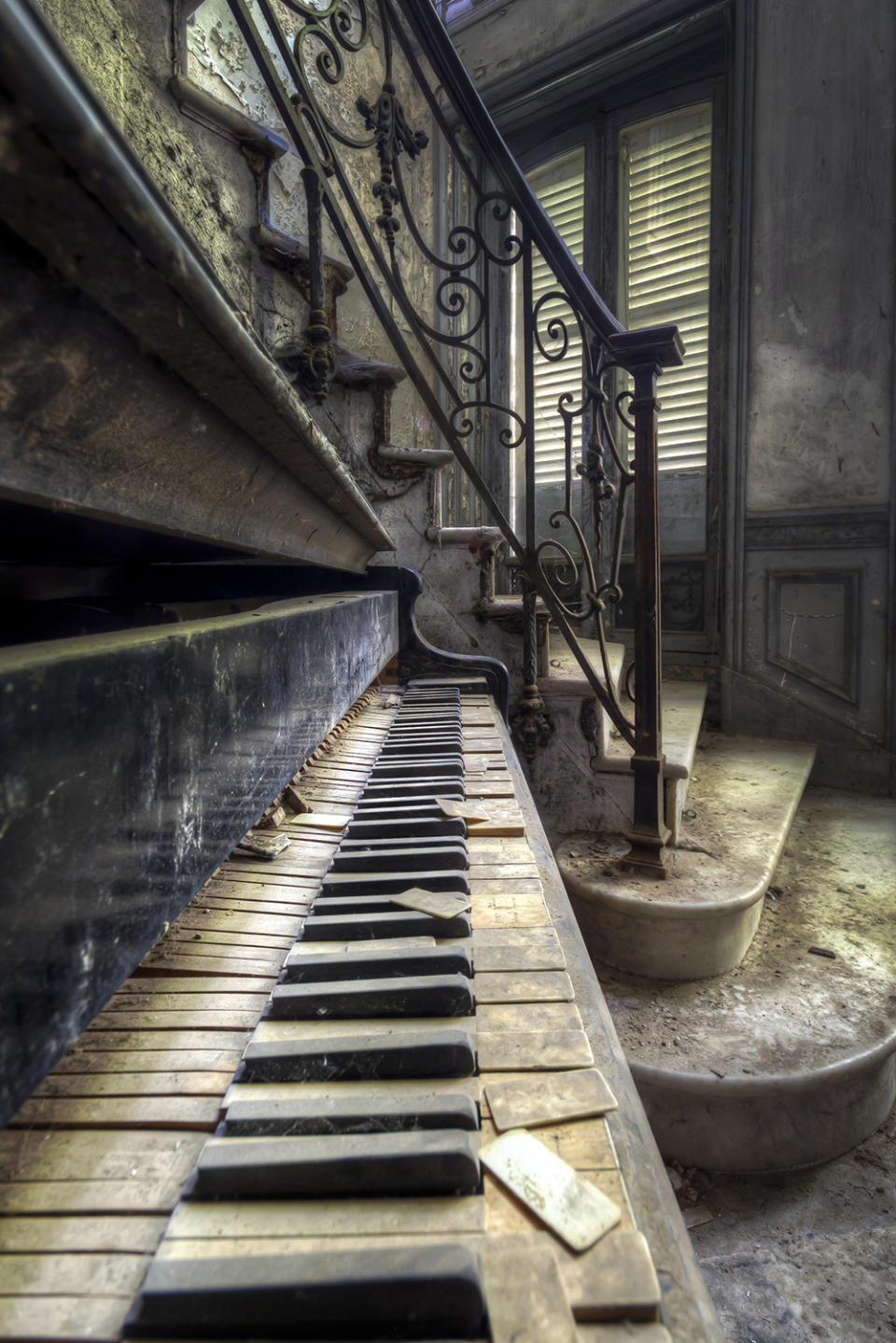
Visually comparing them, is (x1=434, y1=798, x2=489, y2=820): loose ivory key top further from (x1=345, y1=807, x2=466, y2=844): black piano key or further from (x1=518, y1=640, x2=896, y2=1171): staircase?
(x1=518, y1=640, x2=896, y2=1171): staircase

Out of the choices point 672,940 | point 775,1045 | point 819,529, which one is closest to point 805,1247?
point 775,1045

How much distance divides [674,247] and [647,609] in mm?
3376

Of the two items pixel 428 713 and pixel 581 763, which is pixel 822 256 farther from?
pixel 428 713

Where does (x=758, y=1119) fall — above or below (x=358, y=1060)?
below

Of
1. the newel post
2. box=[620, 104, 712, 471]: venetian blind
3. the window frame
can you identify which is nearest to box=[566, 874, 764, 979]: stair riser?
the newel post

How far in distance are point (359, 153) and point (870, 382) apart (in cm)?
302

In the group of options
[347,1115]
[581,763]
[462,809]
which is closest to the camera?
[347,1115]

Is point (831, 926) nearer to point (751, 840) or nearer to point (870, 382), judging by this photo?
point (751, 840)

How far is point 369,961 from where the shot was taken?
68 cm

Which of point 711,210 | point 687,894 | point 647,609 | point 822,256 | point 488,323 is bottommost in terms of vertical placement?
point 687,894

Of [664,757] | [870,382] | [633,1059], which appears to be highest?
[870,382]

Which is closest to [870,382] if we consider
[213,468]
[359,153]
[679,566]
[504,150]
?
[679,566]

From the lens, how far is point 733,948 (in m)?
1.98

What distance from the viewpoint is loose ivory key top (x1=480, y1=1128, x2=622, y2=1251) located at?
42 centimetres
